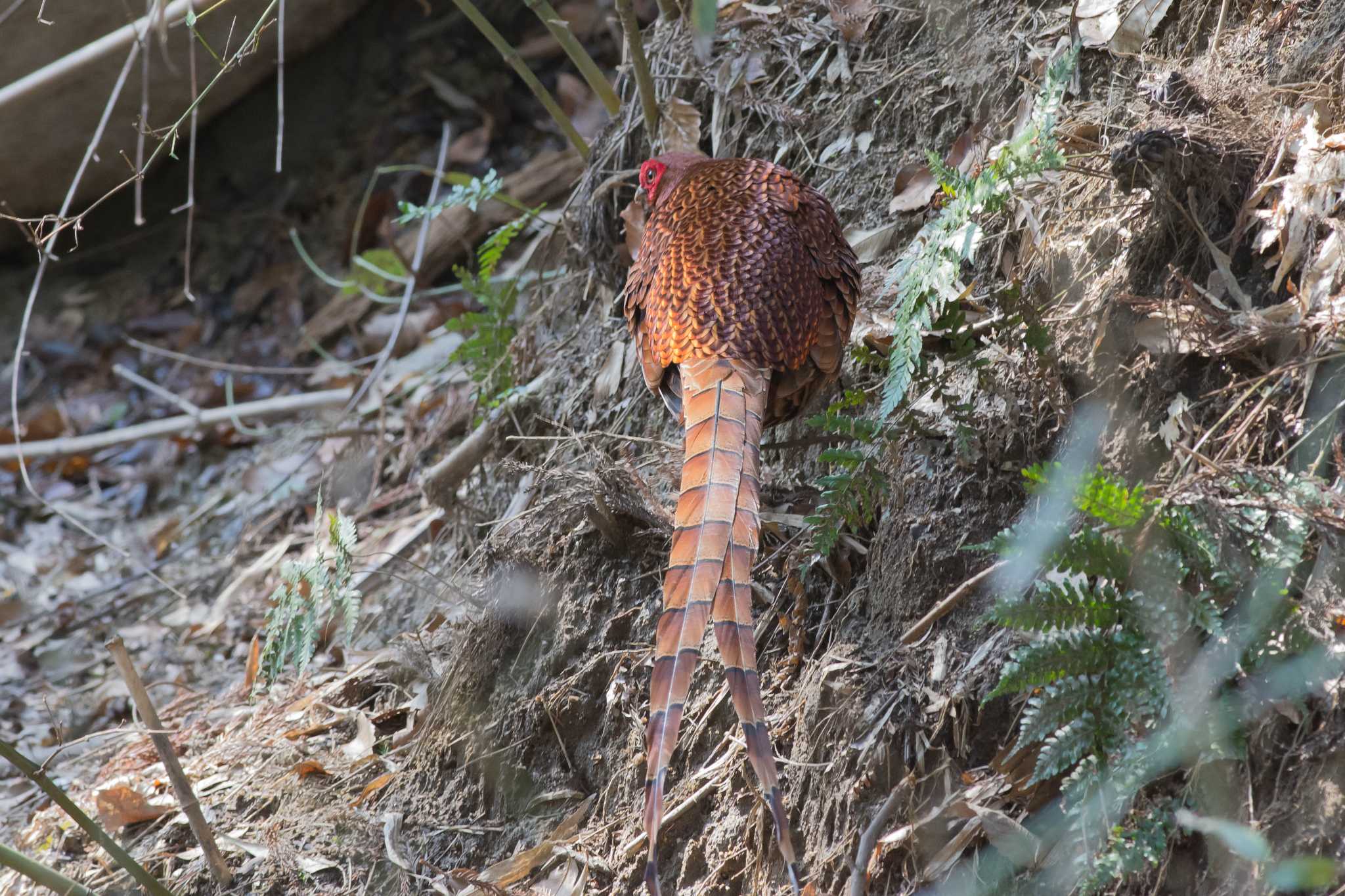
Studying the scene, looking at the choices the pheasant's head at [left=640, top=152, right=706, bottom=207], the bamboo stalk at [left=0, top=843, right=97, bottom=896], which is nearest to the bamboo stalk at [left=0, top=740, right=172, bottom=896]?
the bamboo stalk at [left=0, top=843, right=97, bottom=896]

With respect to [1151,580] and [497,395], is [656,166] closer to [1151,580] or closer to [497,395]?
[497,395]

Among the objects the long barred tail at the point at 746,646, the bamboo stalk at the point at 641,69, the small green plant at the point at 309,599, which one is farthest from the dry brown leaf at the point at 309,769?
the bamboo stalk at the point at 641,69

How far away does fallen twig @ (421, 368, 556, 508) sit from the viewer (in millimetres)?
4035

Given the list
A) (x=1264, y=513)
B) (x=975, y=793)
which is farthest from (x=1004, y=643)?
(x=1264, y=513)

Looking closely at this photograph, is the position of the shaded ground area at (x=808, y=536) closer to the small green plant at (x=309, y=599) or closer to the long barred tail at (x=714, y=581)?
the small green plant at (x=309, y=599)

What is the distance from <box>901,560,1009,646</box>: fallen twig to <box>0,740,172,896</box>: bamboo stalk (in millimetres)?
1924

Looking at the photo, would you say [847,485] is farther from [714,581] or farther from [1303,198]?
[1303,198]

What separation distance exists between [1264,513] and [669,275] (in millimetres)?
1565

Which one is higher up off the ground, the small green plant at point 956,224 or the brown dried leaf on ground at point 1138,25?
the brown dried leaf on ground at point 1138,25

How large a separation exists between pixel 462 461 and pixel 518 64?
56.0 inches

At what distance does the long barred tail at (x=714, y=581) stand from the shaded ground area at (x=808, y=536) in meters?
0.43

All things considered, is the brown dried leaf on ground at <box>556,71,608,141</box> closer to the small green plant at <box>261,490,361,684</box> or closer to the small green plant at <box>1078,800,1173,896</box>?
the small green plant at <box>261,490,361,684</box>

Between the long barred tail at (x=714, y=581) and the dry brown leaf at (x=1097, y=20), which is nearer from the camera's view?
the long barred tail at (x=714, y=581)

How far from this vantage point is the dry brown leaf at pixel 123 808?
3389 mm
